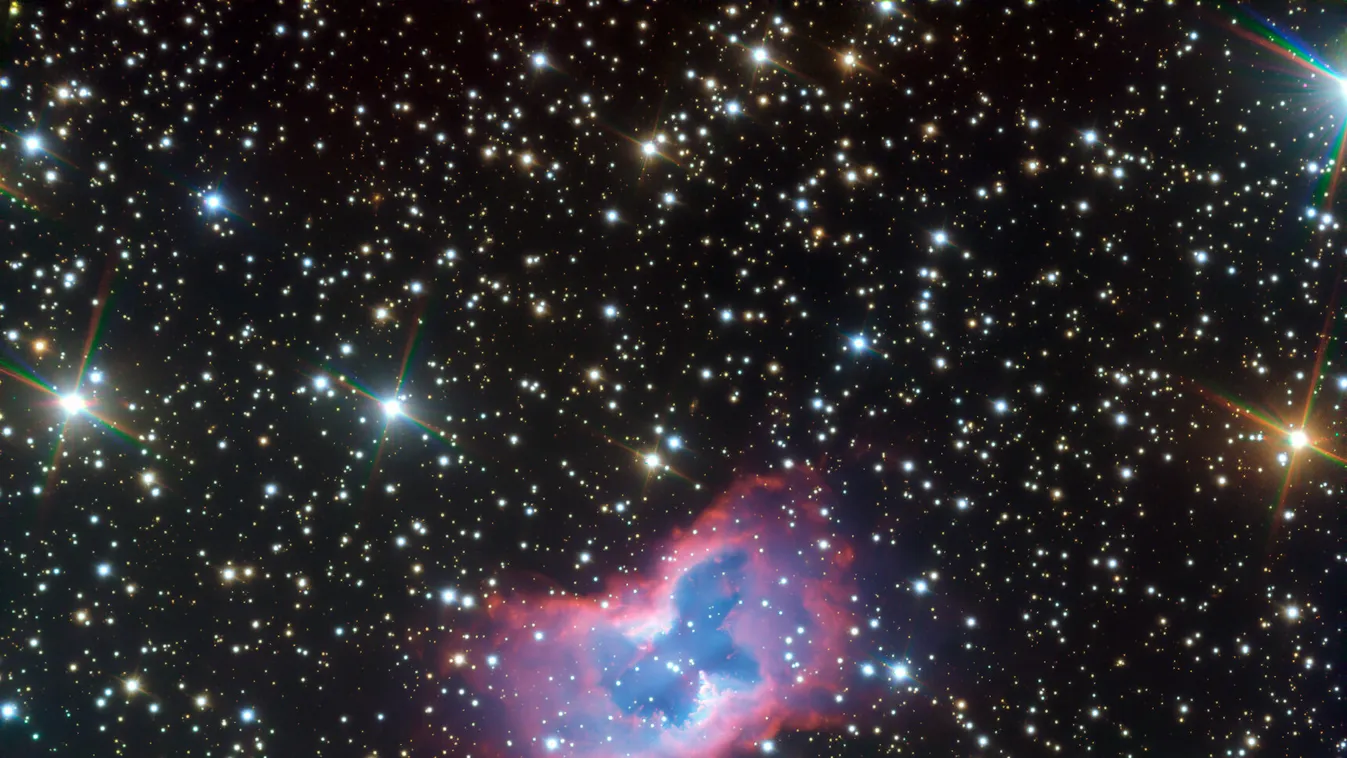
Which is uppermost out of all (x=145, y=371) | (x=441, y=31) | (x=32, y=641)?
(x=441, y=31)

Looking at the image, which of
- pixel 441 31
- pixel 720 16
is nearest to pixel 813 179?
pixel 720 16

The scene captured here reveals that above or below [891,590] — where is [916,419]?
above

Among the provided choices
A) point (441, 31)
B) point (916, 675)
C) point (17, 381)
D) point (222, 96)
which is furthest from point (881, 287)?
point (17, 381)

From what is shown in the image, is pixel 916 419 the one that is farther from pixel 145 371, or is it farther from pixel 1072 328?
pixel 145 371
